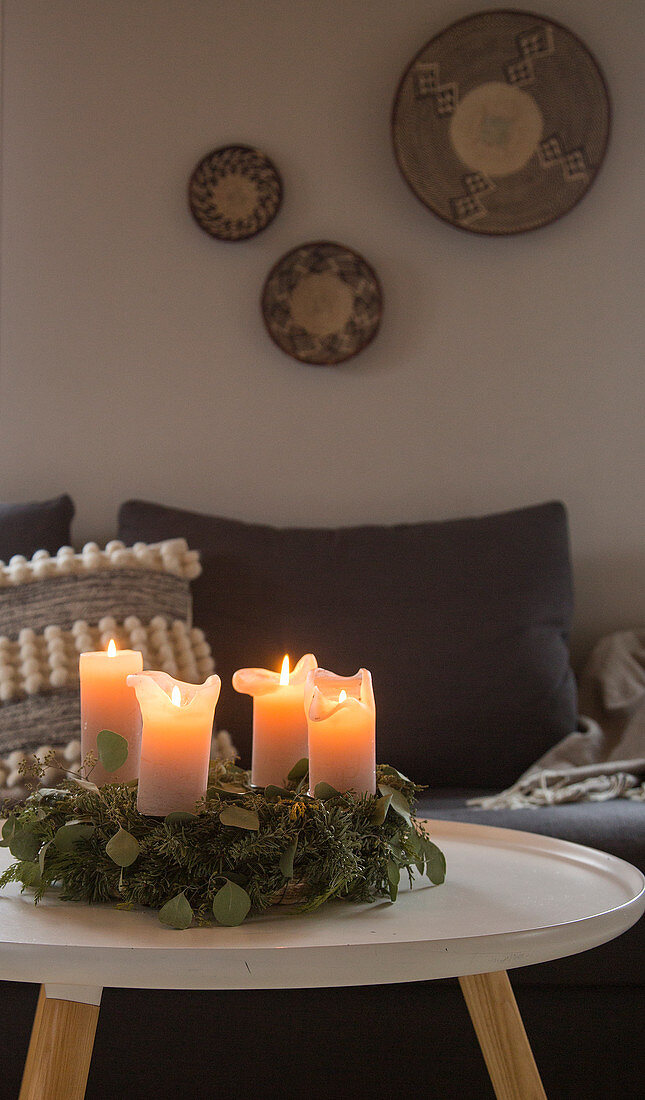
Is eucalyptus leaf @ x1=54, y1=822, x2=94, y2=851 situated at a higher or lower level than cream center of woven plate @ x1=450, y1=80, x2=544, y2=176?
lower

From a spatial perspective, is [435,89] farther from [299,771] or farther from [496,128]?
[299,771]

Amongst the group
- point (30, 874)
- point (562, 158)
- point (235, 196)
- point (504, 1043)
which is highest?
point (562, 158)

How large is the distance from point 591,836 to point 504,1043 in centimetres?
50

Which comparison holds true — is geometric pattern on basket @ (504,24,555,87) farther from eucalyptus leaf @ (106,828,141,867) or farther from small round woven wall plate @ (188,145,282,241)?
eucalyptus leaf @ (106,828,141,867)

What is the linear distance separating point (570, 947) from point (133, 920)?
313 mm

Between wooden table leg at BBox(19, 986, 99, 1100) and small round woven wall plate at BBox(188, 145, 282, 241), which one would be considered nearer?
wooden table leg at BBox(19, 986, 99, 1100)

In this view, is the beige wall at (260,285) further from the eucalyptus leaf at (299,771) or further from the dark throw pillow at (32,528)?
the eucalyptus leaf at (299,771)

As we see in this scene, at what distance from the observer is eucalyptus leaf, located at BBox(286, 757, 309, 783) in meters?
0.84

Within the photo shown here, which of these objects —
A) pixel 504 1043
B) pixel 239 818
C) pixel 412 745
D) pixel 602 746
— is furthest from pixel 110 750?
pixel 602 746

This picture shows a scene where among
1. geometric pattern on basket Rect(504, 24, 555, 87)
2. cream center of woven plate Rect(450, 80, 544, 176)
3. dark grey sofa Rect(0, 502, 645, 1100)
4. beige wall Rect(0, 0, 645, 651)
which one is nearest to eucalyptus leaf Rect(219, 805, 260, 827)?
dark grey sofa Rect(0, 502, 645, 1100)

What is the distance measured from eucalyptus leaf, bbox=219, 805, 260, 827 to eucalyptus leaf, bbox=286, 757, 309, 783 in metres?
0.13

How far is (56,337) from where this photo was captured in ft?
7.19

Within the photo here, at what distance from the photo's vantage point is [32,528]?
1.81 m

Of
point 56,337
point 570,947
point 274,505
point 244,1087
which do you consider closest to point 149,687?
point 570,947
